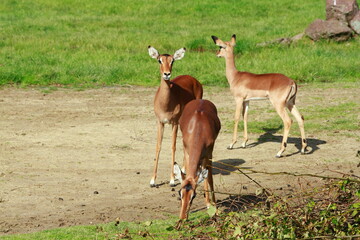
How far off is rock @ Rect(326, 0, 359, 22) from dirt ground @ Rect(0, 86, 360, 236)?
6435mm

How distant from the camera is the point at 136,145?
11.1m

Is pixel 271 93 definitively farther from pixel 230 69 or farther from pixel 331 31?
pixel 331 31

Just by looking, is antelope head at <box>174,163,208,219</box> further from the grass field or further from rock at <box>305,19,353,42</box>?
rock at <box>305,19,353,42</box>

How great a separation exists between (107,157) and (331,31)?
1160 centimetres

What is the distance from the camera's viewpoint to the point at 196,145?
749cm

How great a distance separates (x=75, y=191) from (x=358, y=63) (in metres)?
10.2

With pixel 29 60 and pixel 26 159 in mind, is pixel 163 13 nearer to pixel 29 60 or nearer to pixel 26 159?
pixel 29 60

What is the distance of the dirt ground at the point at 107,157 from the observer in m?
8.05

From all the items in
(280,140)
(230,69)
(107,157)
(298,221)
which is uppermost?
(298,221)

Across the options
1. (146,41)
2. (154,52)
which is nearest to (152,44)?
(146,41)

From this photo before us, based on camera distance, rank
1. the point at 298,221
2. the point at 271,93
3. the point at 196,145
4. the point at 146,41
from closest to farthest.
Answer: the point at 298,221, the point at 196,145, the point at 271,93, the point at 146,41

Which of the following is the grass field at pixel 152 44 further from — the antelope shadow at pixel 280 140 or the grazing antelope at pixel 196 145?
the grazing antelope at pixel 196 145

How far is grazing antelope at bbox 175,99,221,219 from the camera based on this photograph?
21.6 ft

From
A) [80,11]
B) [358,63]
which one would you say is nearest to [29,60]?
[358,63]
